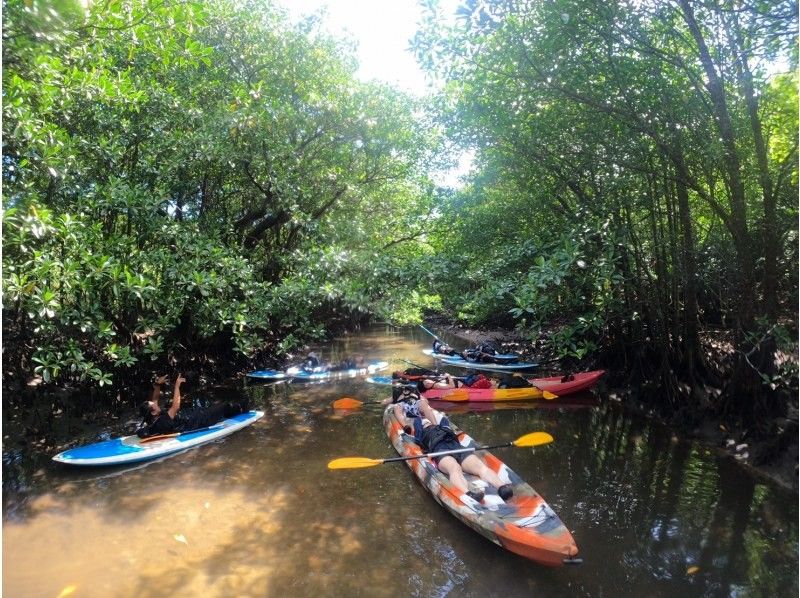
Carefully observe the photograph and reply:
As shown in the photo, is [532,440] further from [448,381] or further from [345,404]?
[448,381]

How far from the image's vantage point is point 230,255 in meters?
8.49

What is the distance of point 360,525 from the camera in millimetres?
4918

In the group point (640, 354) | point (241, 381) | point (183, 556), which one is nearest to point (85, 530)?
point (183, 556)

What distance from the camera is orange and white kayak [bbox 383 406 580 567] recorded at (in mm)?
3830

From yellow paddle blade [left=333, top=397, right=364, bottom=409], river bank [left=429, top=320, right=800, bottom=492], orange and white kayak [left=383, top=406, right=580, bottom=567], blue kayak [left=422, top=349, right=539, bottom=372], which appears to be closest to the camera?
orange and white kayak [left=383, top=406, right=580, bottom=567]

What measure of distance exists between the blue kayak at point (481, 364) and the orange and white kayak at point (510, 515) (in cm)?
688

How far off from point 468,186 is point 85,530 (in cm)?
1045

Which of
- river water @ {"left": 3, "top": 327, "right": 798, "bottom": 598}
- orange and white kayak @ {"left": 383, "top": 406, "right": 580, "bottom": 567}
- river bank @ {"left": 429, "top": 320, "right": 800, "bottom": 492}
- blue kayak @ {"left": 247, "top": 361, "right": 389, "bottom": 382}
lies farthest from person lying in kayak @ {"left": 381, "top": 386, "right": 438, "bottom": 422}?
river bank @ {"left": 429, "top": 320, "right": 800, "bottom": 492}

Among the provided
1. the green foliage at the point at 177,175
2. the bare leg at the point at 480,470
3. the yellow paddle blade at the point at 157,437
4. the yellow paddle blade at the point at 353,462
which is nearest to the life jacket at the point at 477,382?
the green foliage at the point at 177,175

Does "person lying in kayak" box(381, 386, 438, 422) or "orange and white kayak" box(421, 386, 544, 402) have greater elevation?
"person lying in kayak" box(381, 386, 438, 422)

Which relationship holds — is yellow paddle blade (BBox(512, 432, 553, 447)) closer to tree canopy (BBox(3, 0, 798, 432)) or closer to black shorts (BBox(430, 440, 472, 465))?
black shorts (BBox(430, 440, 472, 465))

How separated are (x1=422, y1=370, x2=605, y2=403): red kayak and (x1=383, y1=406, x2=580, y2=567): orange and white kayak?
3509 millimetres

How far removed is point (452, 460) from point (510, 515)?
48.6 inches

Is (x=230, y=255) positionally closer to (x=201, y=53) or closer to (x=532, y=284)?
(x=201, y=53)
